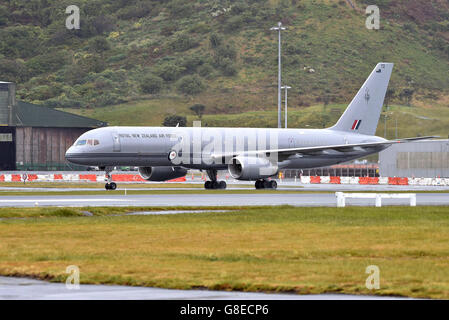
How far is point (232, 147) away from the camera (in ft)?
212

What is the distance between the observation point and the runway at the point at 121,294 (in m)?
16.2

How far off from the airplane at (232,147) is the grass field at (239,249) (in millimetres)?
23992

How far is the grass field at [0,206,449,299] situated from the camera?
18234 mm

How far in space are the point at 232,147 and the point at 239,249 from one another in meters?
40.9

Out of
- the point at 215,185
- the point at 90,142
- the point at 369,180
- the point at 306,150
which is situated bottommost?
the point at 215,185

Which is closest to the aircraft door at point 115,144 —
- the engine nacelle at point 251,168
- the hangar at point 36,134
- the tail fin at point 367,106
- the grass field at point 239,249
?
the engine nacelle at point 251,168

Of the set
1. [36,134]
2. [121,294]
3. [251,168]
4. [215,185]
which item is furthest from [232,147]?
[36,134]

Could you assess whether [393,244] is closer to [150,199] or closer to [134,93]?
[150,199]

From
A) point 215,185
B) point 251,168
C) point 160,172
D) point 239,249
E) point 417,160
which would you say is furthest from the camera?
point 417,160

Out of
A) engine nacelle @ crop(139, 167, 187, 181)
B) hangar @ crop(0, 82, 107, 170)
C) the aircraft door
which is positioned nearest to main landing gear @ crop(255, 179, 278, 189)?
engine nacelle @ crop(139, 167, 187, 181)

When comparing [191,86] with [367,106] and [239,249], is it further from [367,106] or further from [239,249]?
[239,249]

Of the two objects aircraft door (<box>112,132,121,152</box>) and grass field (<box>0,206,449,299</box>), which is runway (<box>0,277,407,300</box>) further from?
aircraft door (<box>112,132,121,152</box>)

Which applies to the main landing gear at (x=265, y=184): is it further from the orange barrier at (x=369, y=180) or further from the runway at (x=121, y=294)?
the runway at (x=121, y=294)

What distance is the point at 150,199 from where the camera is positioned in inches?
1884
